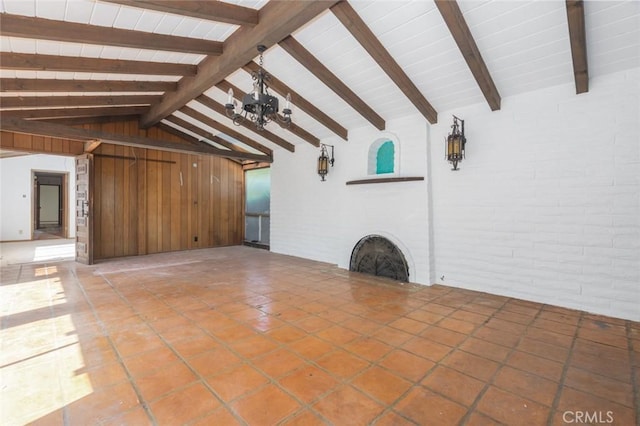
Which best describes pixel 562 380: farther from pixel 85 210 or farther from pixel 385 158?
pixel 85 210

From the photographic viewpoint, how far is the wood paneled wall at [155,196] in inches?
252

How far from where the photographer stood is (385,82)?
3.96 metres

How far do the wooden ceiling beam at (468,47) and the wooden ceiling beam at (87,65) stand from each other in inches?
129

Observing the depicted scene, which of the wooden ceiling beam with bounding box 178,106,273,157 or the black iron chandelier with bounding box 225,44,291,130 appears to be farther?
the wooden ceiling beam with bounding box 178,106,273,157

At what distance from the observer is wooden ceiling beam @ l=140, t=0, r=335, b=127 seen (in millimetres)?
2518

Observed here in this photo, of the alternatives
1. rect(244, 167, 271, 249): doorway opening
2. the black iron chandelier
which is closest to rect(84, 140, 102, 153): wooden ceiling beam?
rect(244, 167, 271, 249): doorway opening

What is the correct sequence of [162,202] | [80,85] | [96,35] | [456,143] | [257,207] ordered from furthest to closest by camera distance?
[257,207], [162,202], [456,143], [80,85], [96,35]

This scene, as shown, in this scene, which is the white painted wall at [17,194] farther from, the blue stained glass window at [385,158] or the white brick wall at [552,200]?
the white brick wall at [552,200]

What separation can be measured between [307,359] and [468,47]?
129 inches

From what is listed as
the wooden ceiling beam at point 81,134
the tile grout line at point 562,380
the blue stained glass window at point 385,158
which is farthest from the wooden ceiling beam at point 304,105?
the tile grout line at point 562,380

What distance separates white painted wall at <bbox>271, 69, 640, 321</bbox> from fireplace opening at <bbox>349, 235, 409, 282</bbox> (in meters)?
0.13

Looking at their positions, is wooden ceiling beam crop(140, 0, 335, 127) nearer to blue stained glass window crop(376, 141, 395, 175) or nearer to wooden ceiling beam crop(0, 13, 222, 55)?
wooden ceiling beam crop(0, 13, 222, 55)

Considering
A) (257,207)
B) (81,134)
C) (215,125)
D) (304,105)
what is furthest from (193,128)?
(304,105)

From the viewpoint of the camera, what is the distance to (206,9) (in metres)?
2.55
